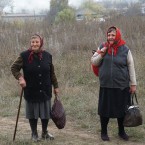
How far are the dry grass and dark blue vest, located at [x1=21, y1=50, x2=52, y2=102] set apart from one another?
0.68 m

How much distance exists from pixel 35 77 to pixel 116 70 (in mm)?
1140

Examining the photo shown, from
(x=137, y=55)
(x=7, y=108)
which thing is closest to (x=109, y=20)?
(x=137, y=55)

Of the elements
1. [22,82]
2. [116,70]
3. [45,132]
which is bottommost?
[45,132]

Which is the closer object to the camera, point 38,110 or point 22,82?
point 22,82

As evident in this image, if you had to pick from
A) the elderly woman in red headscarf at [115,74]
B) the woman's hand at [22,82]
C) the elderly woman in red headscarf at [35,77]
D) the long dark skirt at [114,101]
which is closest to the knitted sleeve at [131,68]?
the elderly woman in red headscarf at [115,74]

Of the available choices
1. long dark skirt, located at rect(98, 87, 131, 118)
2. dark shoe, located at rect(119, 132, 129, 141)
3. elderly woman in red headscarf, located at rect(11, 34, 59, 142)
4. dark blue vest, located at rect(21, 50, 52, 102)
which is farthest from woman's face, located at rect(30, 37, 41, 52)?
dark shoe, located at rect(119, 132, 129, 141)

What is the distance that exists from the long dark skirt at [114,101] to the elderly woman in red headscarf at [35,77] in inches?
31.6

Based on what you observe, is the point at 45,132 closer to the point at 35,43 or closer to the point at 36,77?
the point at 36,77

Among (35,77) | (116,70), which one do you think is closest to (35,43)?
(35,77)

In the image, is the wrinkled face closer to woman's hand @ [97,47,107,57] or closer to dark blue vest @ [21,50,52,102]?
woman's hand @ [97,47,107,57]

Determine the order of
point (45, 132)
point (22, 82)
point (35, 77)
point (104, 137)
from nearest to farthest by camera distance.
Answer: point (22, 82)
point (35, 77)
point (45, 132)
point (104, 137)

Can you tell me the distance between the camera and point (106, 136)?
18.1ft

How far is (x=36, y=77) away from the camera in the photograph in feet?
16.6

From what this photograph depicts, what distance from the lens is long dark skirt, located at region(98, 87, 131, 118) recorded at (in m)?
5.23
